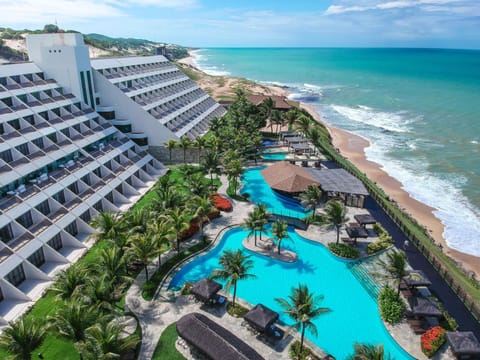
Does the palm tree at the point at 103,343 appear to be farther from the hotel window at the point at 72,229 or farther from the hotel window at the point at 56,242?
the hotel window at the point at 72,229

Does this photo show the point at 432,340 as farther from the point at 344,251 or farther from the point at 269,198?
the point at 269,198

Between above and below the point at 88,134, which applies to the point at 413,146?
A: below

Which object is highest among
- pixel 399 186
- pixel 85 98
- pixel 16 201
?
pixel 85 98

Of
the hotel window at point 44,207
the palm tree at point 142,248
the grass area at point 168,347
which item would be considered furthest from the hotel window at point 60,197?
the grass area at point 168,347

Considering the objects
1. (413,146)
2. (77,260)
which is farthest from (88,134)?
(413,146)

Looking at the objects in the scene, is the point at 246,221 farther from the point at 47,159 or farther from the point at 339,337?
the point at 47,159

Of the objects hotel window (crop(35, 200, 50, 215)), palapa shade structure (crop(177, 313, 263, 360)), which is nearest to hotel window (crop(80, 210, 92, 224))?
hotel window (crop(35, 200, 50, 215))

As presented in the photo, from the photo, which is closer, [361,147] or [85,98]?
[85,98]
